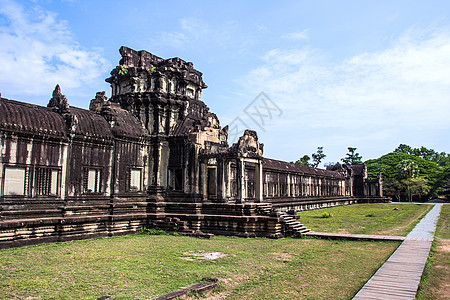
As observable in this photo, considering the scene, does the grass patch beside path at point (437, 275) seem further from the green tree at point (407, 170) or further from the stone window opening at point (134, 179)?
the green tree at point (407, 170)

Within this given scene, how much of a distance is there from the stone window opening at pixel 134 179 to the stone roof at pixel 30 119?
14.0 ft

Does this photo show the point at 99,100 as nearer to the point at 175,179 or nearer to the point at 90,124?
the point at 90,124

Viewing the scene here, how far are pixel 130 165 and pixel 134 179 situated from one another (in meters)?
0.79

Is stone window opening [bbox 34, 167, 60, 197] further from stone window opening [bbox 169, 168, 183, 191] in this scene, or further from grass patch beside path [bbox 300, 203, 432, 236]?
grass patch beside path [bbox 300, 203, 432, 236]

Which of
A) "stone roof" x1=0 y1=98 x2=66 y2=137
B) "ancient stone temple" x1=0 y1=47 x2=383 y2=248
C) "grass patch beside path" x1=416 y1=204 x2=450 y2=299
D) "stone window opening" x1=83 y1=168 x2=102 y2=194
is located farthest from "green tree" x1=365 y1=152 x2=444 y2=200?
"stone roof" x1=0 y1=98 x2=66 y2=137

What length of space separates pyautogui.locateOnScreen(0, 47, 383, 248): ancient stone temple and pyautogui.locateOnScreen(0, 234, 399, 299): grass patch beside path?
1.76m

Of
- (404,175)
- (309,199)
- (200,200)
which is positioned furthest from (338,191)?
(200,200)

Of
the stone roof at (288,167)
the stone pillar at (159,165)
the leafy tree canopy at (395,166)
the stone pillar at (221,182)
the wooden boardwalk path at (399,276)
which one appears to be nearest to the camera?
the wooden boardwalk path at (399,276)

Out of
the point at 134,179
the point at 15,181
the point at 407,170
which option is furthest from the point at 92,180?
the point at 407,170

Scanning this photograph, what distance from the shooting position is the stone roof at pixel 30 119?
43.3ft

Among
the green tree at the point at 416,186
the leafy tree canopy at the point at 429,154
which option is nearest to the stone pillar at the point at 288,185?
the green tree at the point at 416,186

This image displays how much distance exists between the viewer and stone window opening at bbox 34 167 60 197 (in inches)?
547

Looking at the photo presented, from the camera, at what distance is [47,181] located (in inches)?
560

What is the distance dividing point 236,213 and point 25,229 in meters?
8.80
